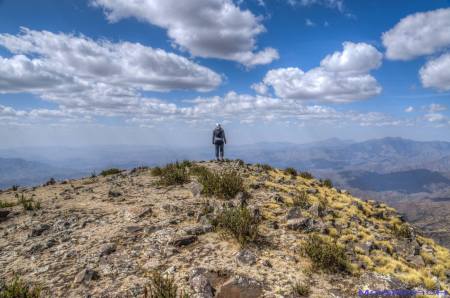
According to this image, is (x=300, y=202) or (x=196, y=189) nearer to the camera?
(x=300, y=202)

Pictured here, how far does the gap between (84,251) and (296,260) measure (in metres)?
Answer: 6.88

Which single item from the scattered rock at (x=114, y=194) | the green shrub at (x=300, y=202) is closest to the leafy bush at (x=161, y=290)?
the green shrub at (x=300, y=202)

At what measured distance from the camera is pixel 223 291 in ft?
25.8

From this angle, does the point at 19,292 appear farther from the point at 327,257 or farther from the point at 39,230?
the point at 327,257

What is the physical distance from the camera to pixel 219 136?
2858 cm

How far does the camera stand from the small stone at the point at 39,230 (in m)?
11.6

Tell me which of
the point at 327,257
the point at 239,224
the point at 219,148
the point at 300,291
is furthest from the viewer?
the point at 219,148

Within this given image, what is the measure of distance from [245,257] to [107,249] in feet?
14.6

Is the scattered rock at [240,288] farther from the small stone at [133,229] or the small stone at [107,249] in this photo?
the small stone at [133,229]

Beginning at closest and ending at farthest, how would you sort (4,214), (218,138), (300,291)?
(300,291) → (4,214) → (218,138)

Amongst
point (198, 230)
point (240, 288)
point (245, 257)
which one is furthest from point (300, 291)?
point (198, 230)

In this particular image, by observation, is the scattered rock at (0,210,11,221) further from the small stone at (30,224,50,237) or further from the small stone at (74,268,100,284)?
the small stone at (74,268,100,284)

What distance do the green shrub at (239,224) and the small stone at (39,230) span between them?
6.64 meters

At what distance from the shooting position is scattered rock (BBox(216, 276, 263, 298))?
25.5 feet
